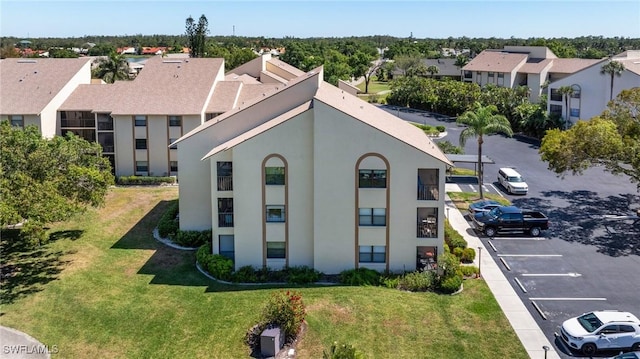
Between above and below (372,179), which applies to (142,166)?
below

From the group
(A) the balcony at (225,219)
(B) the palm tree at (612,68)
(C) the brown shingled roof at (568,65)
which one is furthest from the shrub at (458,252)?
(C) the brown shingled roof at (568,65)

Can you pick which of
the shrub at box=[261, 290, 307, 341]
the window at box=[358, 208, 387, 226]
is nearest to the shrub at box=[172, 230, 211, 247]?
the window at box=[358, 208, 387, 226]

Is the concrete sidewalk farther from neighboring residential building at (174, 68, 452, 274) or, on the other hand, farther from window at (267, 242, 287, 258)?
window at (267, 242, 287, 258)

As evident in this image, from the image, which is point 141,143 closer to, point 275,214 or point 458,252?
point 275,214

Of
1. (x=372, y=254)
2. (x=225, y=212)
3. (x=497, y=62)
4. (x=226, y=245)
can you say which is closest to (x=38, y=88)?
(x=225, y=212)

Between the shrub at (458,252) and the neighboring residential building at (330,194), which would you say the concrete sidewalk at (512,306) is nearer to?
the shrub at (458,252)

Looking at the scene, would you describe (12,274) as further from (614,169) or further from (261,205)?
(614,169)
